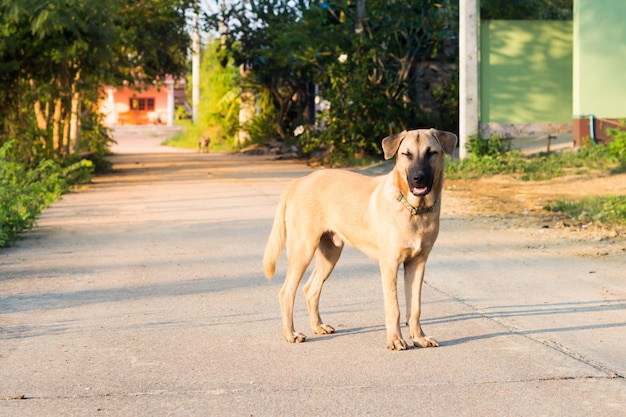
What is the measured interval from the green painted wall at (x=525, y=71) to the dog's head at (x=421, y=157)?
1541 cm

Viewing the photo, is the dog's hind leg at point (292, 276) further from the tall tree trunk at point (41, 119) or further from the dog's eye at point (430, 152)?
the tall tree trunk at point (41, 119)

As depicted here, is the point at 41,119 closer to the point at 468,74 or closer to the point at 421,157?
the point at 468,74

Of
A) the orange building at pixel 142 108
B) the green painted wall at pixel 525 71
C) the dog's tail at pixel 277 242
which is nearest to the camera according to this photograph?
the dog's tail at pixel 277 242

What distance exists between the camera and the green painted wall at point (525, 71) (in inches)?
850

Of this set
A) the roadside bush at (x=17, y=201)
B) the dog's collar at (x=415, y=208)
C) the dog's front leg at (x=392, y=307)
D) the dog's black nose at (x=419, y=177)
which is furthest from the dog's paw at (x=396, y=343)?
the roadside bush at (x=17, y=201)

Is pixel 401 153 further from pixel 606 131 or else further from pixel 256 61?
pixel 256 61

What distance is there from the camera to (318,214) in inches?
266

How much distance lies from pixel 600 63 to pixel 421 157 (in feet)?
47.2

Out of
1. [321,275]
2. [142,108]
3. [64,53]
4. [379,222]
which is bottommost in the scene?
[321,275]

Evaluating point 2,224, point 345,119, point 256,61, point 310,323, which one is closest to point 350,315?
point 310,323

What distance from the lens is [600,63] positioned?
1942 cm

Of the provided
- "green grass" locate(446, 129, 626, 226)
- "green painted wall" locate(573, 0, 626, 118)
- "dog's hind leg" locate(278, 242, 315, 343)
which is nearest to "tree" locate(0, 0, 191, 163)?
"green grass" locate(446, 129, 626, 226)

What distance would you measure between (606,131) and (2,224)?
10622 millimetres

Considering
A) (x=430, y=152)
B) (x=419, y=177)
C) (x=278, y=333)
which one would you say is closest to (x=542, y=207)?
(x=278, y=333)
